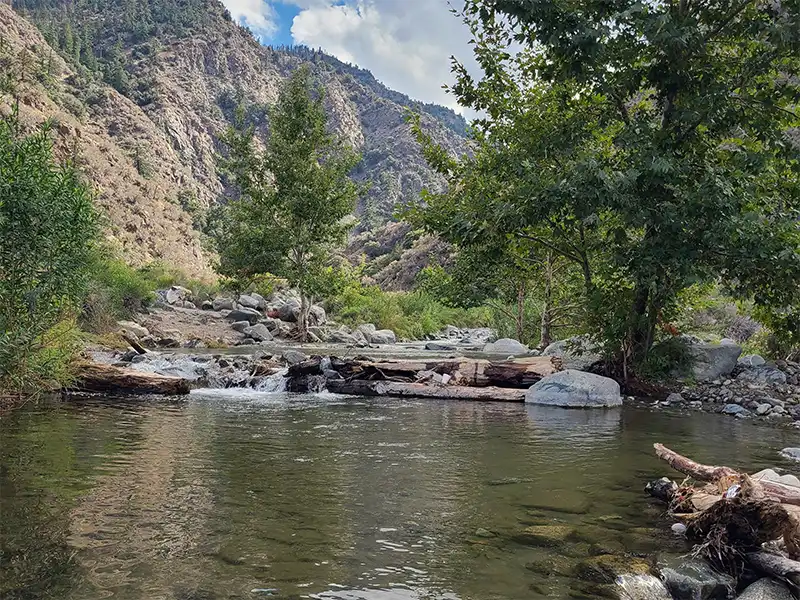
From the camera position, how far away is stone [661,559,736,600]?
327 centimetres

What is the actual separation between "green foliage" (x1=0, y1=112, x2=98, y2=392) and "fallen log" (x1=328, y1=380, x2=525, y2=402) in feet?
17.2

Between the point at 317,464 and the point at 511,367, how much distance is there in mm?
6670

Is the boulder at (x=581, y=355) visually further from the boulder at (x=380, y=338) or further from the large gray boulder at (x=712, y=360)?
the boulder at (x=380, y=338)

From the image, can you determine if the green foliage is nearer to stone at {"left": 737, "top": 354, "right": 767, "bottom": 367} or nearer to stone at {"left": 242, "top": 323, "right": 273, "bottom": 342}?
stone at {"left": 737, "top": 354, "right": 767, "bottom": 367}

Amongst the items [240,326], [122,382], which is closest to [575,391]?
[122,382]

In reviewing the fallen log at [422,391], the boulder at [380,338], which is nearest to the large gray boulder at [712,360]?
the fallen log at [422,391]

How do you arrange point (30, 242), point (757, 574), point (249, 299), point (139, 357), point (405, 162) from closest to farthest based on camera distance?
point (757, 574), point (30, 242), point (139, 357), point (249, 299), point (405, 162)

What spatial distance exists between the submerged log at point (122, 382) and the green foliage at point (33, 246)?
2.60m

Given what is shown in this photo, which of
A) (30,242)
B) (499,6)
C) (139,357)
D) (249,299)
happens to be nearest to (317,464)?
(30,242)

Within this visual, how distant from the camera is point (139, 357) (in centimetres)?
1356

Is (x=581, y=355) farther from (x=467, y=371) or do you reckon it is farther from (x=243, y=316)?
(x=243, y=316)

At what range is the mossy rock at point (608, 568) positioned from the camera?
11.2 feet

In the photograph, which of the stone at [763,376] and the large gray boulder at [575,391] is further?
the stone at [763,376]

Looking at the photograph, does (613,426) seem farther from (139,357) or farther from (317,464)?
(139,357)
